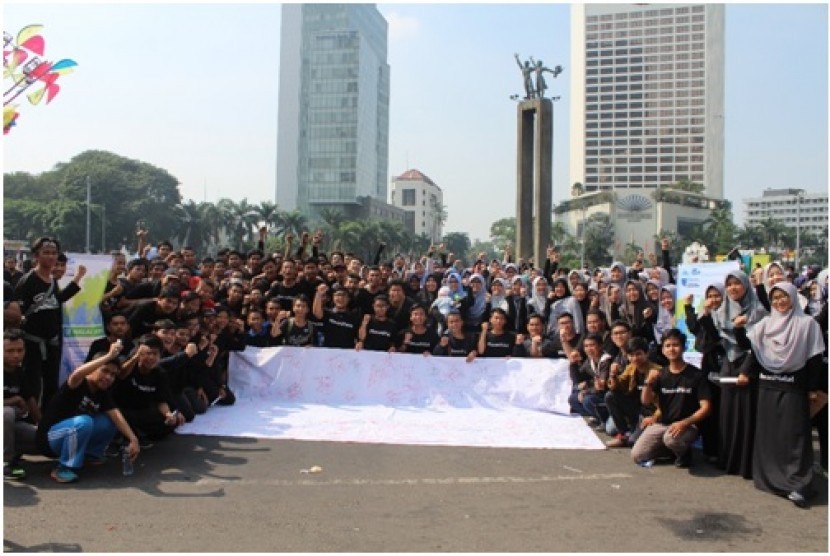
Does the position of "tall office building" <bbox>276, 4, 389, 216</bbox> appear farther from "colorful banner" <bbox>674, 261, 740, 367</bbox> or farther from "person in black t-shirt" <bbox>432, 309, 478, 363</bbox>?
"colorful banner" <bbox>674, 261, 740, 367</bbox>

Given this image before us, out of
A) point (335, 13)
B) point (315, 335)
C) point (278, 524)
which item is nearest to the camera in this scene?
point (278, 524)

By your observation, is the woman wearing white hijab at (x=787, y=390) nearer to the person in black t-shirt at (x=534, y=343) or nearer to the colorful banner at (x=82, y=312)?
the person in black t-shirt at (x=534, y=343)

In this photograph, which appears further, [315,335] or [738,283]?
[315,335]

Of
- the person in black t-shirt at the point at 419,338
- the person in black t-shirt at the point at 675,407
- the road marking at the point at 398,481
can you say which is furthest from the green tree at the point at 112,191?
the person in black t-shirt at the point at 675,407

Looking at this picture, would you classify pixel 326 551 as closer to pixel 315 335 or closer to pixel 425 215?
pixel 315 335

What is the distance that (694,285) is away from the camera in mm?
7207

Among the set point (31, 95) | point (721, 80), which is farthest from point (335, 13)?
point (31, 95)

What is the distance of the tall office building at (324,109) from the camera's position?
105450mm

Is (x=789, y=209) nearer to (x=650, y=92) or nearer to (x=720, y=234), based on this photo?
(x=650, y=92)

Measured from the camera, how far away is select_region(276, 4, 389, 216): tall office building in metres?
105

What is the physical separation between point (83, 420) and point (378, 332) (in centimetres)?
367

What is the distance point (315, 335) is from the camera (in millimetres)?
8375

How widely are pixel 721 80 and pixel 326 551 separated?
148550 millimetres

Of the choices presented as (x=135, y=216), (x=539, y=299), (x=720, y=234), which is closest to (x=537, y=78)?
(x=539, y=299)
